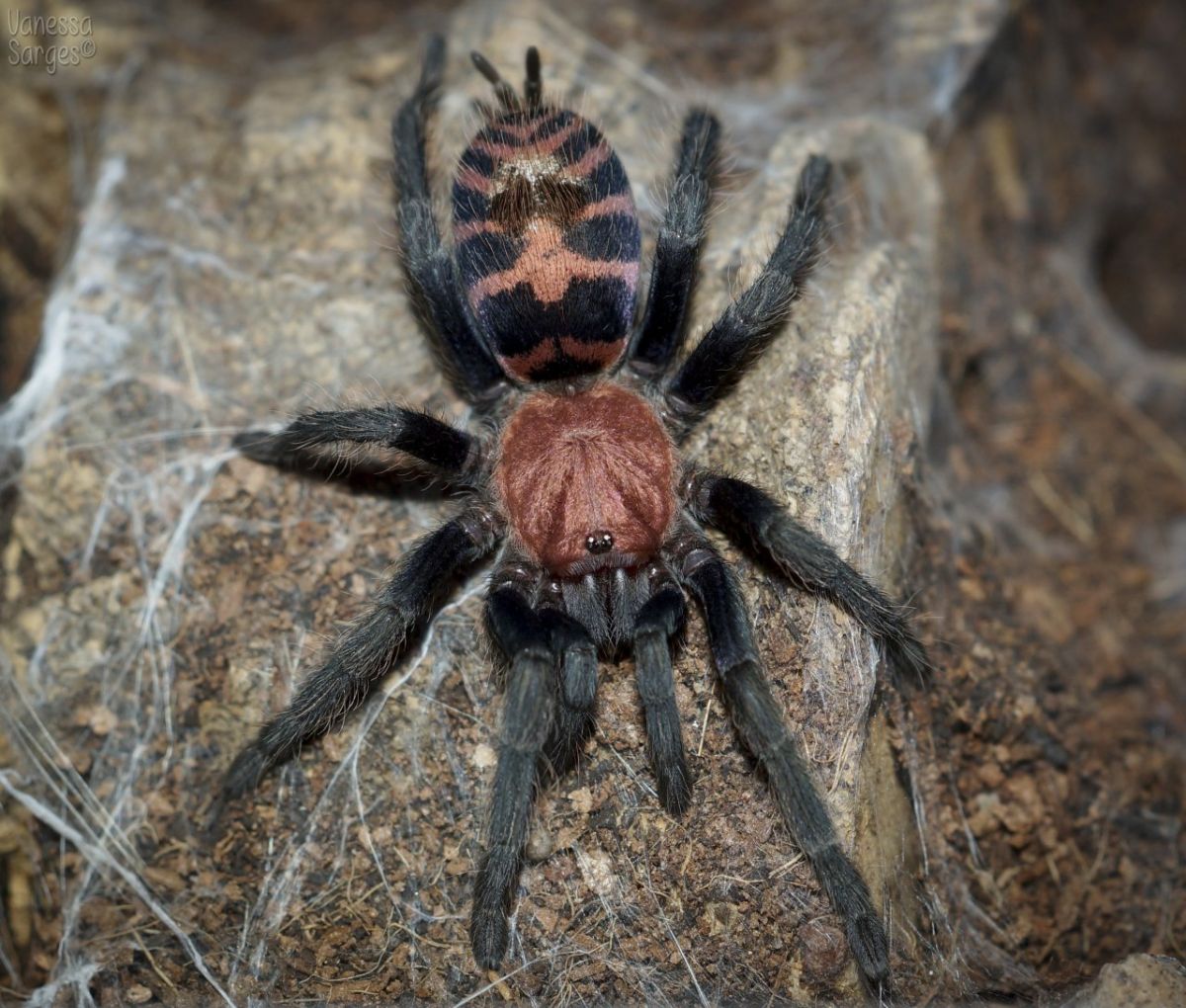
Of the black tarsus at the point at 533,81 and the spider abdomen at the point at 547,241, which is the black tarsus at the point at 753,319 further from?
the black tarsus at the point at 533,81

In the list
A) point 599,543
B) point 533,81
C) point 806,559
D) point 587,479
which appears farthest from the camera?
point 533,81

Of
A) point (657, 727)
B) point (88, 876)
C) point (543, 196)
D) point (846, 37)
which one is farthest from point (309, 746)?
point (846, 37)

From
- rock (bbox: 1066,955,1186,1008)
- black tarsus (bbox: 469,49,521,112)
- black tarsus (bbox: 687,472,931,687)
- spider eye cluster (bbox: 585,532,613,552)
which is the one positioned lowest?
rock (bbox: 1066,955,1186,1008)

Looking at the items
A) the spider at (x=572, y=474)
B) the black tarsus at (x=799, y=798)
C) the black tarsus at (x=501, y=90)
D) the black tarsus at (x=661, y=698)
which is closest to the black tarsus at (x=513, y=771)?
the spider at (x=572, y=474)

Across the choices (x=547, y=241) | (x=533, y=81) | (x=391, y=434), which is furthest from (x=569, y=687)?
(x=533, y=81)

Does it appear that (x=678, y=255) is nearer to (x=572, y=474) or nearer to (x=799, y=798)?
(x=572, y=474)

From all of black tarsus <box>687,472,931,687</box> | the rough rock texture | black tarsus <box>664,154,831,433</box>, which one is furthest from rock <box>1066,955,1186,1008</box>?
black tarsus <box>664,154,831,433</box>

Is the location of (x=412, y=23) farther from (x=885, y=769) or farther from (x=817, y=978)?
(x=817, y=978)

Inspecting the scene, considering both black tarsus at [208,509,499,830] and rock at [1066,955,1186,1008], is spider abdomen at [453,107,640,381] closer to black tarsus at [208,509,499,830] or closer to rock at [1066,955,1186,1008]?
black tarsus at [208,509,499,830]
